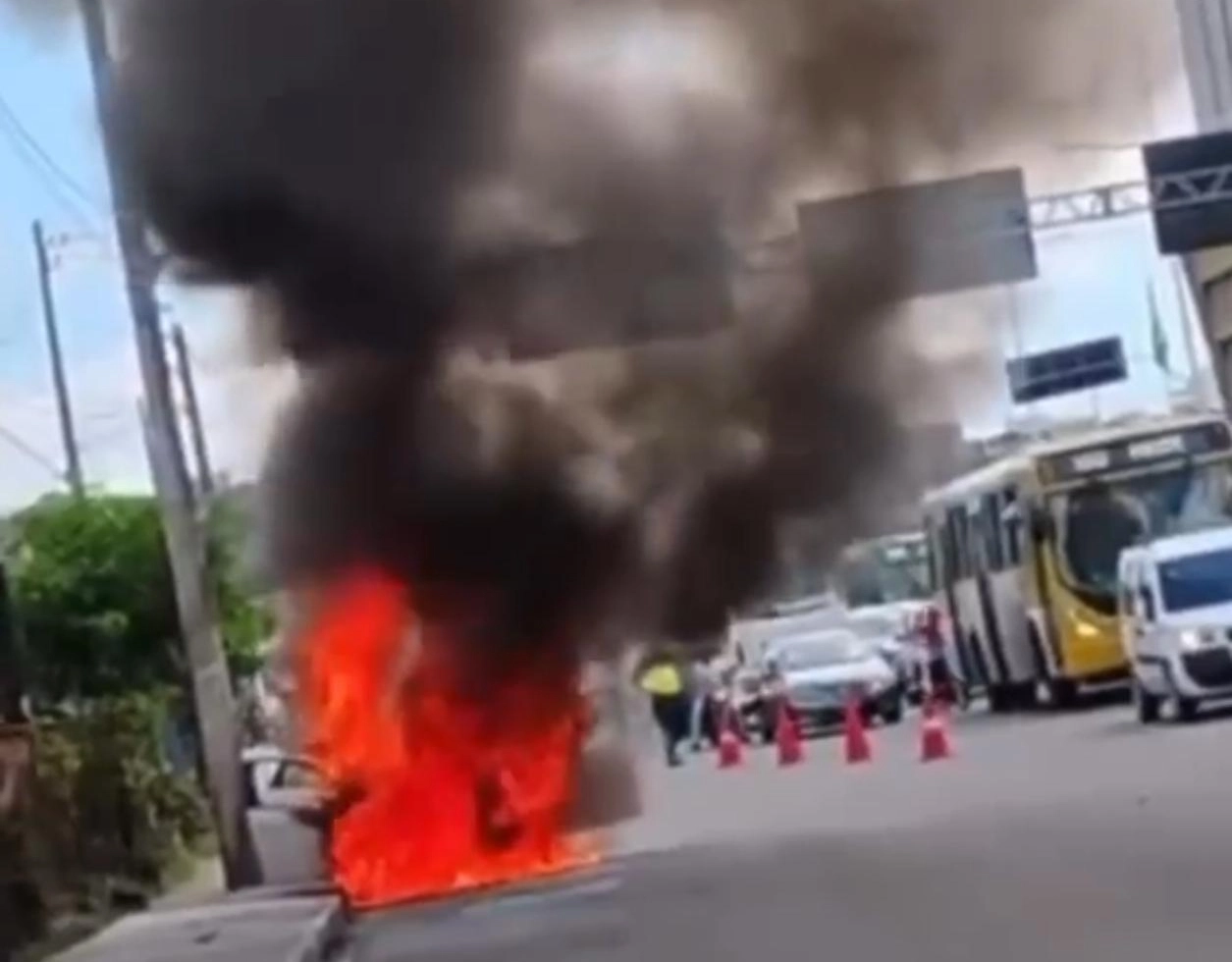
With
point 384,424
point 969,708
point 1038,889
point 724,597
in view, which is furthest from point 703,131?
point 969,708

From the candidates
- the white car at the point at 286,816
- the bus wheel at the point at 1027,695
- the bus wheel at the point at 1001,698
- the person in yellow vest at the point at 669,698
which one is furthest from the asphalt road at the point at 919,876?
the bus wheel at the point at 1001,698

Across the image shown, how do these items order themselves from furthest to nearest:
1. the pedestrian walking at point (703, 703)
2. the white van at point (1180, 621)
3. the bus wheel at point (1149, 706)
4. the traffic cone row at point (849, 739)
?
the pedestrian walking at point (703, 703), the bus wheel at point (1149, 706), the traffic cone row at point (849, 739), the white van at point (1180, 621)

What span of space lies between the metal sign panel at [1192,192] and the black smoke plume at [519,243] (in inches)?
543

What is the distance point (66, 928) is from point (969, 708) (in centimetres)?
2630

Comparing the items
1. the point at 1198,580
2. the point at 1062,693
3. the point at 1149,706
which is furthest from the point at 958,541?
the point at 1198,580

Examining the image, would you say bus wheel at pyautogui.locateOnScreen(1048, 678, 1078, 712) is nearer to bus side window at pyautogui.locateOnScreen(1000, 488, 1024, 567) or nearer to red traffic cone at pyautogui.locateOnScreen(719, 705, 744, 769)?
bus side window at pyautogui.locateOnScreen(1000, 488, 1024, 567)

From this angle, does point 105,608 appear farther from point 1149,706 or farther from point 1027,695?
point 1149,706

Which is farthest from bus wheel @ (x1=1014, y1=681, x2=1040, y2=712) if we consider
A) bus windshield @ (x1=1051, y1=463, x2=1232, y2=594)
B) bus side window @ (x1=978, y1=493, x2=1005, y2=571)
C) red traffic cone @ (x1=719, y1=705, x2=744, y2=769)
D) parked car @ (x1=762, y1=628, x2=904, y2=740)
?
bus windshield @ (x1=1051, y1=463, x2=1232, y2=594)

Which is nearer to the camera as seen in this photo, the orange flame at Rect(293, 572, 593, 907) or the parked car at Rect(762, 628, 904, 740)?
the orange flame at Rect(293, 572, 593, 907)

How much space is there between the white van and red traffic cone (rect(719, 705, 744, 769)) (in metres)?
6.91

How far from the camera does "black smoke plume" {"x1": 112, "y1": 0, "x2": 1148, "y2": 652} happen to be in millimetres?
25719

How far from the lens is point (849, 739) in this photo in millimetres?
36625

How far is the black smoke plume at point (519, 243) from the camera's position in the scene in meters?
25.7

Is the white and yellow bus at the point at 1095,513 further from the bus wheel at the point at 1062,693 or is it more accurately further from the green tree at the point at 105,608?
the green tree at the point at 105,608
